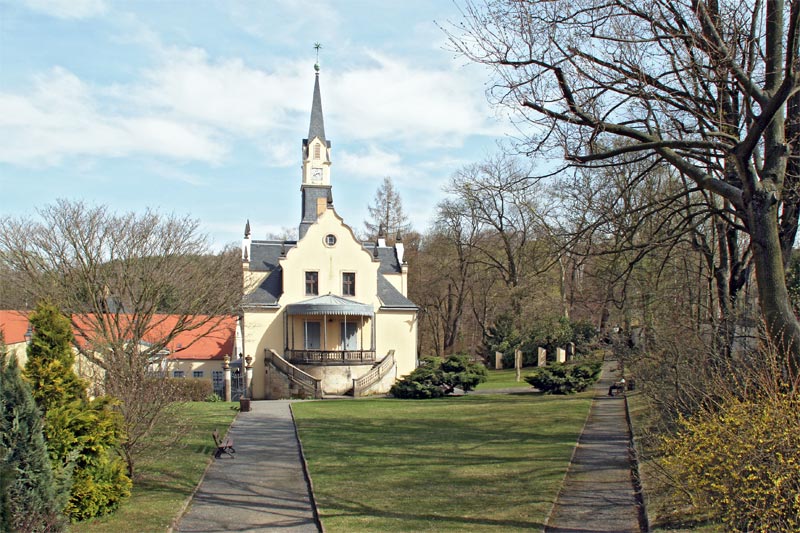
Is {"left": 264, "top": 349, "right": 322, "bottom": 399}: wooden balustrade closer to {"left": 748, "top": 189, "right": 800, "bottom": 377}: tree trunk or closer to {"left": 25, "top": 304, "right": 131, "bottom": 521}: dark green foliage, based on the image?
{"left": 25, "top": 304, "right": 131, "bottom": 521}: dark green foliage

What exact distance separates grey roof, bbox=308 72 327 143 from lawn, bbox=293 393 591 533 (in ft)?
85.1

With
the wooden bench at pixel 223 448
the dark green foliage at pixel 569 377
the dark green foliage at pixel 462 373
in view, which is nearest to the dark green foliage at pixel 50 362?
the wooden bench at pixel 223 448

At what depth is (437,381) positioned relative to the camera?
3206 cm

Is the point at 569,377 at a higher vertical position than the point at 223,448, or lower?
higher

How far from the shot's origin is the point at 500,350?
163ft

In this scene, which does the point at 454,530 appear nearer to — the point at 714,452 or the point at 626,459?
the point at 714,452

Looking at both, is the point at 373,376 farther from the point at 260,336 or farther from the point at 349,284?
the point at 260,336

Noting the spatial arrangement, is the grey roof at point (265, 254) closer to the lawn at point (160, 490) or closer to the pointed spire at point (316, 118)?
the pointed spire at point (316, 118)

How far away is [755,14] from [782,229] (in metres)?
3.87

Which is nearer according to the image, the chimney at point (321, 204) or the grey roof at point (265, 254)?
the grey roof at point (265, 254)

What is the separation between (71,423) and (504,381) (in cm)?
3275

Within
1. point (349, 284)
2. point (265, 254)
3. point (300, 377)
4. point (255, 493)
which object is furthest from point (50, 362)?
point (265, 254)

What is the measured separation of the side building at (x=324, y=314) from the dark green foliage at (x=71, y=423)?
26133 millimetres

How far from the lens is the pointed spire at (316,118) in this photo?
156ft
